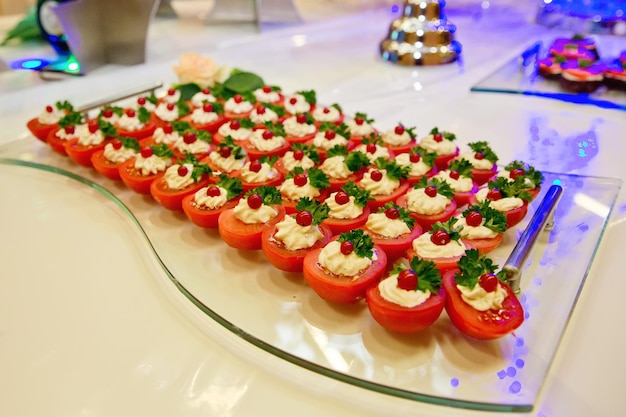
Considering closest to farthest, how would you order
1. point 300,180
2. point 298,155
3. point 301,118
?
point 300,180 < point 298,155 < point 301,118

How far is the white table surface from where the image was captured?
96 centimetres

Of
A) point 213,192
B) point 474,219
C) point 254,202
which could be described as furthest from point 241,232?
point 474,219

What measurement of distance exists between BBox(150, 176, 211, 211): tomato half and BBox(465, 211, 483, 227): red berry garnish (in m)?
0.74

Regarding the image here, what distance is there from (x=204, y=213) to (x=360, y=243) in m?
0.46

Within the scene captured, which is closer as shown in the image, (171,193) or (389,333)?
(389,333)

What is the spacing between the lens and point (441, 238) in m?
1.19

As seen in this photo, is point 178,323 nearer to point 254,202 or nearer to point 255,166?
point 254,202

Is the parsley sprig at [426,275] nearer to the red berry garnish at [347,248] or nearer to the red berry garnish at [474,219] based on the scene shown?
the red berry garnish at [347,248]

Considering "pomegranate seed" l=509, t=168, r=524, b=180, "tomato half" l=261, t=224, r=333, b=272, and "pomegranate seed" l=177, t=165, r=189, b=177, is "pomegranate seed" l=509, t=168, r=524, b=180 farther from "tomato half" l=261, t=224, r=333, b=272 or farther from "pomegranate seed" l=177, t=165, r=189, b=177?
"pomegranate seed" l=177, t=165, r=189, b=177

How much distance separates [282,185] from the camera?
1500 mm

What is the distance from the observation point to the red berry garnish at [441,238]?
46.9 inches

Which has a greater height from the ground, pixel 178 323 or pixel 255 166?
pixel 255 166

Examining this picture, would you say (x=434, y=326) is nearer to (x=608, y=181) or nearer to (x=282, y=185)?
(x=282, y=185)

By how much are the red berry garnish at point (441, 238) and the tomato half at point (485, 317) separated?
0.15 metres
